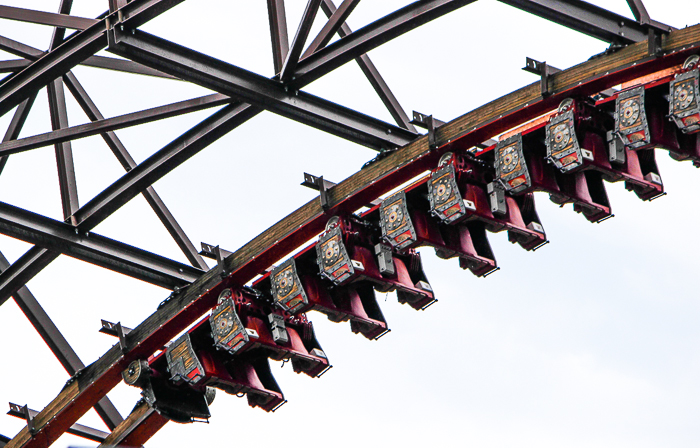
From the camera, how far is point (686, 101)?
16125mm

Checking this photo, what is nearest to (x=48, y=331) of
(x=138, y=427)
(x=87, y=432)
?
(x=138, y=427)

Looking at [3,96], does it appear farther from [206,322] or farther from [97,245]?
[206,322]

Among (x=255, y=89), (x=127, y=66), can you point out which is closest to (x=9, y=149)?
(x=127, y=66)

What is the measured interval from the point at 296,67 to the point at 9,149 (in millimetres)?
3979

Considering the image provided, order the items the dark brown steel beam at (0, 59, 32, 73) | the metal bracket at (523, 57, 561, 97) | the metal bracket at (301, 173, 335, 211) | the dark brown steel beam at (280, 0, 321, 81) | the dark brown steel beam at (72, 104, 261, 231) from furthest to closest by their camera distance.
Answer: the dark brown steel beam at (0, 59, 32, 73)
the metal bracket at (301, 173, 335, 211)
the dark brown steel beam at (72, 104, 261, 231)
the dark brown steel beam at (280, 0, 321, 81)
the metal bracket at (523, 57, 561, 97)

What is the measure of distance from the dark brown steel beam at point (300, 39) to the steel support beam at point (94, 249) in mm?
4060

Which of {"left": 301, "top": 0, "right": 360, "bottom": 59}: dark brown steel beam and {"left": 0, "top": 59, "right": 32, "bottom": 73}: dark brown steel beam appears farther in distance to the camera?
{"left": 0, "top": 59, "right": 32, "bottom": 73}: dark brown steel beam

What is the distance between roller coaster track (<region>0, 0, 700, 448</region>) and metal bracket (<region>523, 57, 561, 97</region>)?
0.03m

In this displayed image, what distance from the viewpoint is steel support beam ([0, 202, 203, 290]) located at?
2017 cm

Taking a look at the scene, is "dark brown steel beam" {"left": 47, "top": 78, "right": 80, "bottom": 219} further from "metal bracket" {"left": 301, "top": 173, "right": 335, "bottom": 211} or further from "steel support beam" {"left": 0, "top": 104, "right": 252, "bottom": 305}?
"metal bracket" {"left": 301, "top": 173, "right": 335, "bottom": 211}

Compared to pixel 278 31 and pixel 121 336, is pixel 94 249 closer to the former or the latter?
pixel 121 336

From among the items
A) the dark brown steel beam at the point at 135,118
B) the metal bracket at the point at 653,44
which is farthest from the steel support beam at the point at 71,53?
the metal bracket at the point at 653,44

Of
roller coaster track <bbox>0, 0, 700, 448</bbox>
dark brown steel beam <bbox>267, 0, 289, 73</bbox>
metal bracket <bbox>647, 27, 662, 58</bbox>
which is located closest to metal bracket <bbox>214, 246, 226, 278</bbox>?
roller coaster track <bbox>0, 0, 700, 448</bbox>

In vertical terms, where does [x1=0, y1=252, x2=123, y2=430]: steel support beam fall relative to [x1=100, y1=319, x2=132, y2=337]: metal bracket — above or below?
above
